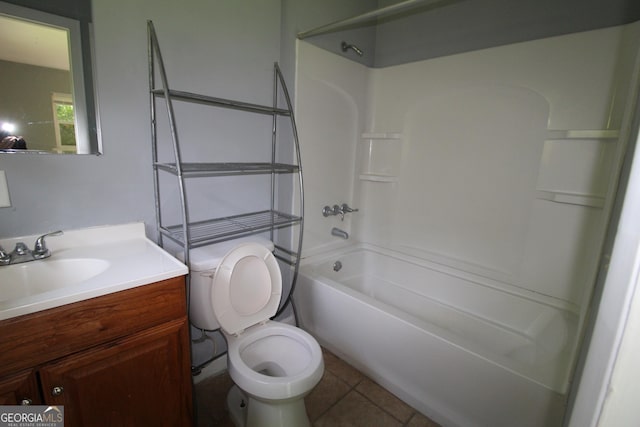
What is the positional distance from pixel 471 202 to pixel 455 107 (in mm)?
647

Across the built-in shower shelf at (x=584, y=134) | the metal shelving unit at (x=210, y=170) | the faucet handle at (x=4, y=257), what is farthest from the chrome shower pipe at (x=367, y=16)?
the faucet handle at (x=4, y=257)

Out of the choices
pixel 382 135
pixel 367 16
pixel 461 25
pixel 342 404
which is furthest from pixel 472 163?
pixel 342 404

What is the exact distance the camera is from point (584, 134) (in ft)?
5.04

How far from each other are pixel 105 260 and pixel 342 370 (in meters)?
1.41

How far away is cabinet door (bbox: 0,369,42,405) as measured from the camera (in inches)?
32.5

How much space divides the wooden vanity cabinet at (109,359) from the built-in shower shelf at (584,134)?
2000 millimetres

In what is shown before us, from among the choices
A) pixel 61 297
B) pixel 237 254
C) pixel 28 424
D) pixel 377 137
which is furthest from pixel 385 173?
pixel 28 424

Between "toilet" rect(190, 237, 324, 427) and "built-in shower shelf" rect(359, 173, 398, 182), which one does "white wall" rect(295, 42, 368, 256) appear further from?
"toilet" rect(190, 237, 324, 427)

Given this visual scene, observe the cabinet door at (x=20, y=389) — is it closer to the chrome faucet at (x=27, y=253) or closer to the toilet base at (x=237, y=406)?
the chrome faucet at (x=27, y=253)

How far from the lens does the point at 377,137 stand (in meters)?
2.37

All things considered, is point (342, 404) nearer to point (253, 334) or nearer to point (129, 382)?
point (253, 334)

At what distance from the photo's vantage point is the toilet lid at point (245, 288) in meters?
1.35

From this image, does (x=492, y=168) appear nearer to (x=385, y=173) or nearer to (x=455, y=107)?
(x=455, y=107)

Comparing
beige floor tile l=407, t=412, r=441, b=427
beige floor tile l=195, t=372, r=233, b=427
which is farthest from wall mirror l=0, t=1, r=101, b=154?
beige floor tile l=407, t=412, r=441, b=427
